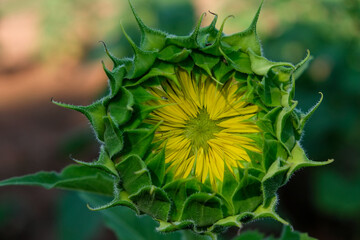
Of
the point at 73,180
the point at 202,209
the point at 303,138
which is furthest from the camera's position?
the point at 303,138

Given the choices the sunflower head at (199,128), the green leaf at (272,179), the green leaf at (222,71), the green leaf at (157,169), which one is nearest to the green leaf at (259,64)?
the sunflower head at (199,128)

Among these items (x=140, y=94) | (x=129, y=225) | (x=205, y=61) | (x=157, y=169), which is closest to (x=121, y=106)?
(x=140, y=94)

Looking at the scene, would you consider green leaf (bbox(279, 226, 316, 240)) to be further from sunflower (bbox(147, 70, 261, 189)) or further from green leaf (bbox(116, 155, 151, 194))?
green leaf (bbox(116, 155, 151, 194))

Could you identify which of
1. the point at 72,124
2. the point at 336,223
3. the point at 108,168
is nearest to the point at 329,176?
the point at 336,223

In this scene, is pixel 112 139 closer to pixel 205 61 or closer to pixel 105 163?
pixel 105 163

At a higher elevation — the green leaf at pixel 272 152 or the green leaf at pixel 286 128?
the green leaf at pixel 286 128

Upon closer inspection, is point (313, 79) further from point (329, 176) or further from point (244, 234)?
point (244, 234)

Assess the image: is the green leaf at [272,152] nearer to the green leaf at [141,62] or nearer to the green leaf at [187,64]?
the green leaf at [187,64]

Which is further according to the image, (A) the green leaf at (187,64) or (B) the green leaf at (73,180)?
(B) the green leaf at (73,180)
